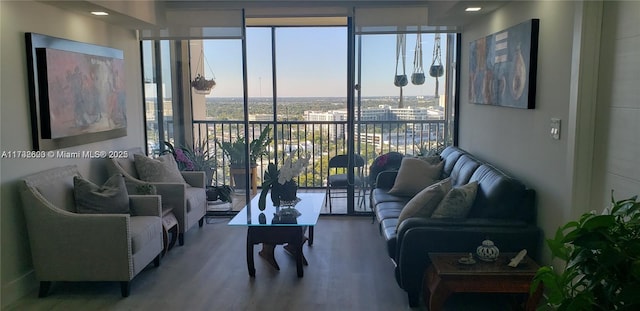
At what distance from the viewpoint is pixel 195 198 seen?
4.82 metres

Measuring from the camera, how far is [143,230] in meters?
3.62

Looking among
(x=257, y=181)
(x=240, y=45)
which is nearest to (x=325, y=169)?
(x=257, y=181)

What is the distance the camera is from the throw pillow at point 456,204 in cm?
318

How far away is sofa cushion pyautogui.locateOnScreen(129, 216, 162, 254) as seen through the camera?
3492 mm

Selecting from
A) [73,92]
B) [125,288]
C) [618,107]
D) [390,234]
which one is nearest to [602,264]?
[618,107]

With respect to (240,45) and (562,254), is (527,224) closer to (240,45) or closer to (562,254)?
(562,254)

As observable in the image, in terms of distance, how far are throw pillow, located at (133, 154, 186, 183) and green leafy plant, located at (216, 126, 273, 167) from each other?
0.97 m

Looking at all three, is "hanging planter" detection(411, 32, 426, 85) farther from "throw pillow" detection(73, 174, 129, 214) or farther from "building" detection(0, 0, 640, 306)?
"throw pillow" detection(73, 174, 129, 214)

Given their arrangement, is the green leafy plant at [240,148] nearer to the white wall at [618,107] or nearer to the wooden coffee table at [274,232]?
the wooden coffee table at [274,232]

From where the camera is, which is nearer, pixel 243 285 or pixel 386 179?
pixel 243 285

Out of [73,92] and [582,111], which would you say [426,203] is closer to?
[582,111]

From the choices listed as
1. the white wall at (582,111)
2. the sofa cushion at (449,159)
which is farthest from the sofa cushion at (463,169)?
the white wall at (582,111)

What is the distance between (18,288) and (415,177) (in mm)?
3330

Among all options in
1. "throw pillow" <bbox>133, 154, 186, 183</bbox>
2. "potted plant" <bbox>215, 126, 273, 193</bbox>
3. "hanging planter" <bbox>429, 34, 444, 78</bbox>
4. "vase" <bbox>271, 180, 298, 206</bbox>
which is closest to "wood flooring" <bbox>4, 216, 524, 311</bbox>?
"vase" <bbox>271, 180, 298, 206</bbox>
